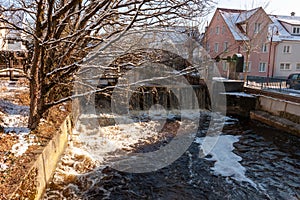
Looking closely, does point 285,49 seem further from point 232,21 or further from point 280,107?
point 280,107

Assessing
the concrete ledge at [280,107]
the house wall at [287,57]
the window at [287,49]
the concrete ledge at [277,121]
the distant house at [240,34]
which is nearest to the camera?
the concrete ledge at [277,121]

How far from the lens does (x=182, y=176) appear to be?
5871 millimetres

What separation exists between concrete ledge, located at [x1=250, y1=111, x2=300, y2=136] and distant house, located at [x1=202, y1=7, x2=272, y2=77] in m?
9.54

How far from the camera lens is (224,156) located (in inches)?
288

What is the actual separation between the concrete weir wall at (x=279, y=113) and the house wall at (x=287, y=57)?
1454 centimetres

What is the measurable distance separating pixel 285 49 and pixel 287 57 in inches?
31.7

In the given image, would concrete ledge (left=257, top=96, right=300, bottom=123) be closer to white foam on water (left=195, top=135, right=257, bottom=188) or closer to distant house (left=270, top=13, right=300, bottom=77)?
white foam on water (left=195, top=135, right=257, bottom=188)

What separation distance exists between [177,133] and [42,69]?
554 cm

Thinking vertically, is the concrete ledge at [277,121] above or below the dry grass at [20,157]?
below

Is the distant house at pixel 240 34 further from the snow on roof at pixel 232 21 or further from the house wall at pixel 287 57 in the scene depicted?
the house wall at pixel 287 57

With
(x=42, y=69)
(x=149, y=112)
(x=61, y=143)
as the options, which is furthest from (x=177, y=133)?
(x=42, y=69)

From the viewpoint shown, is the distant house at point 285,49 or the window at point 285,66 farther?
the window at point 285,66

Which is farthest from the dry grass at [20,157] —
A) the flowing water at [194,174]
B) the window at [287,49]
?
the window at [287,49]

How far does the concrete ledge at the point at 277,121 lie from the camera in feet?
31.3
